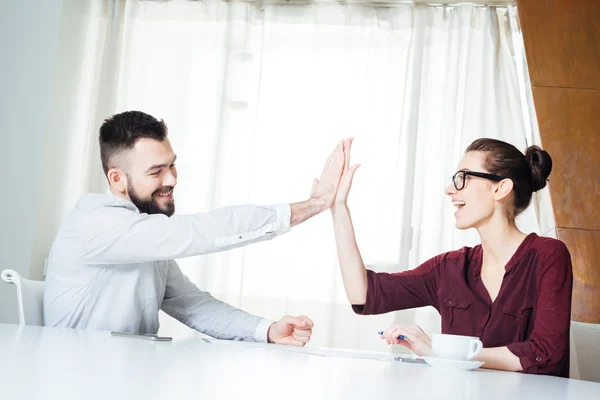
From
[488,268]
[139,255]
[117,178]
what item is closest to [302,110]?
[117,178]

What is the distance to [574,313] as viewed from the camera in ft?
10.9

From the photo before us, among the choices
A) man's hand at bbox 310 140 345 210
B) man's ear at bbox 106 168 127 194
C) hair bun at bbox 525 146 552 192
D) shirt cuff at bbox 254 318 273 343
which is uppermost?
hair bun at bbox 525 146 552 192

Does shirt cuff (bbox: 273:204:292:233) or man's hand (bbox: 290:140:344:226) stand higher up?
man's hand (bbox: 290:140:344:226)

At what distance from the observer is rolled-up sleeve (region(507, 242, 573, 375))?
1.67 meters

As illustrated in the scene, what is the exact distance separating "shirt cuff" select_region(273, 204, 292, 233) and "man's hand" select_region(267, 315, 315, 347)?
0.27 metres

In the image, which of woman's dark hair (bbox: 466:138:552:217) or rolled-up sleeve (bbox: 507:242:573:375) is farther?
woman's dark hair (bbox: 466:138:552:217)

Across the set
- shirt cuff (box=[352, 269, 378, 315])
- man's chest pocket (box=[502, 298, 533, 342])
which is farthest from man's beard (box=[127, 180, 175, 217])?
man's chest pocket (box=[502, 298, 533, 342])

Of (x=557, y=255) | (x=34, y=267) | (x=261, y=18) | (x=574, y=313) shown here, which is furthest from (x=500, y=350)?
(x=261, y=18)

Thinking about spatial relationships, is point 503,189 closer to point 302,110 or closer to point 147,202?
point 147,202

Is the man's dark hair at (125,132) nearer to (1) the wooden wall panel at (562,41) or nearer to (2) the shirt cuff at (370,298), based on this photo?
(2) the shirt cuff at (370,298)

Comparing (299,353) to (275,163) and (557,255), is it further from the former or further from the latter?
(275,163)

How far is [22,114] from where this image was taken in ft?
12.5

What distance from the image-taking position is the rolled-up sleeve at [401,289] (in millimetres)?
2176

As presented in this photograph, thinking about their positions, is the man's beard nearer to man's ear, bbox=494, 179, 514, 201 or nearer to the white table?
the white table
